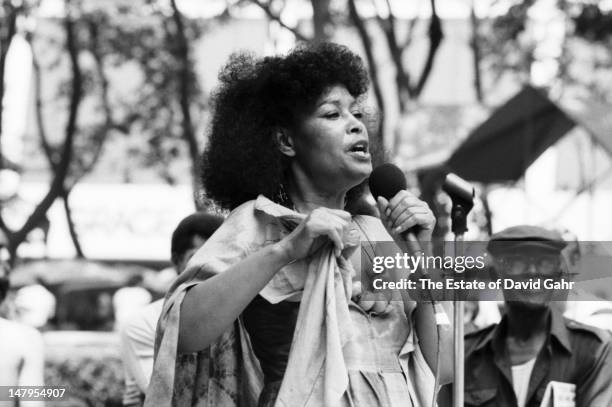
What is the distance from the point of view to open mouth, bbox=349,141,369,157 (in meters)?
3.41

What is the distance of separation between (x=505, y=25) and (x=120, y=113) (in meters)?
5.84

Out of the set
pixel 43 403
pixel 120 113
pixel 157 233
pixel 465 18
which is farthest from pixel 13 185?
pixel 43 403

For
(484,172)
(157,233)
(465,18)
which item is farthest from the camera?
(157,233)

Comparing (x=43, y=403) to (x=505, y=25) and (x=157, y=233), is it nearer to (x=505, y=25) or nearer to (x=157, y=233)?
(x=505, y=25)

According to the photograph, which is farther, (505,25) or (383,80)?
(383,80)

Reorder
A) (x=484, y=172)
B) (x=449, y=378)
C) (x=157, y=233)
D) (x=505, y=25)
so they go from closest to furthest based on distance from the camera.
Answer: (x=449, y=378)
(x=484, y=172)
(x=505, y=25)
(x=157, y=233)

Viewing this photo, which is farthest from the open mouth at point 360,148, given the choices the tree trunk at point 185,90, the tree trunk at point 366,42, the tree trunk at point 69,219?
the tree trunk at point 69,219

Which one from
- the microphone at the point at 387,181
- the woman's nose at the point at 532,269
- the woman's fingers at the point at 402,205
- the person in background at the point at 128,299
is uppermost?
the microphone at the point at 387,181

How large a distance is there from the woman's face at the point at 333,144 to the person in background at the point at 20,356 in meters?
2.43

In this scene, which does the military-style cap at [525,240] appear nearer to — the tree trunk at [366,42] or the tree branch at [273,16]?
the tree branch at [273,16]

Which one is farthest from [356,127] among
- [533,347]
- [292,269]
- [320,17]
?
[320,17]

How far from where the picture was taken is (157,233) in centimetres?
2030

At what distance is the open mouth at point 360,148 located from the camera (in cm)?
341

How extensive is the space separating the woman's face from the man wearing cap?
1372 millimetres
